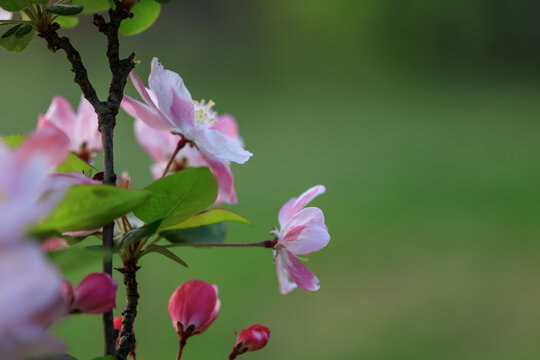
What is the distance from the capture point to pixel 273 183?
4.48 m

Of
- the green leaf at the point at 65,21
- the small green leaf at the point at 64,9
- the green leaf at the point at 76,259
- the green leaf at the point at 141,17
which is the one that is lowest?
the green leaf at the point at 76,259

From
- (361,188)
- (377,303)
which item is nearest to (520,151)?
(361,188)

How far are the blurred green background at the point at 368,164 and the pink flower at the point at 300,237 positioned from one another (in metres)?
0.18

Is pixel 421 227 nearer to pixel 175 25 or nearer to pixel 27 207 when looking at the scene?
pixel 27 207

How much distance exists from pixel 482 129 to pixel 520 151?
689 millimetres

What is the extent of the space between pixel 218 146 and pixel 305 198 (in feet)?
0.22

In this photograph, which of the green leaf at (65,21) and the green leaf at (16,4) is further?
the green leaf at (65,21)

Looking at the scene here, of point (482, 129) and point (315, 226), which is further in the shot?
point (482, 129)

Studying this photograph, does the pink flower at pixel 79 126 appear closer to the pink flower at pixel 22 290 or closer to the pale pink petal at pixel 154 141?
the pale pink petal at pixel 154 141

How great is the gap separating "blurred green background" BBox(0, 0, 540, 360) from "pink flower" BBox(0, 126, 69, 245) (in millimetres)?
52

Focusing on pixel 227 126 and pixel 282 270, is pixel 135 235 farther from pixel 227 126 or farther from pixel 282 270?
pixel 227 126

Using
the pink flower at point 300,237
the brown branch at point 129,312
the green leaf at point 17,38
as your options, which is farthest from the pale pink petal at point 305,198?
the green leaf at point 17,38

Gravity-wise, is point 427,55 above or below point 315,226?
above

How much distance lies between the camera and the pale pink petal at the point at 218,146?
0.37m
